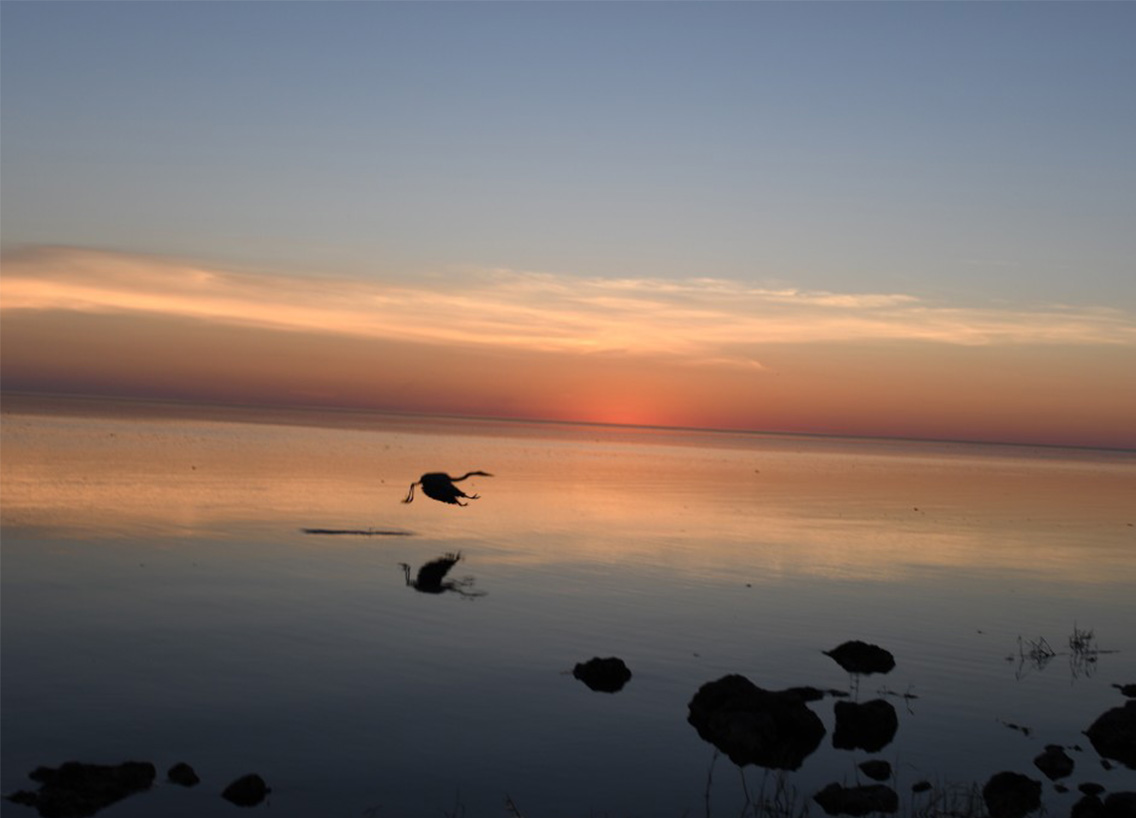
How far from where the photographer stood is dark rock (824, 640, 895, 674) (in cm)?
1875

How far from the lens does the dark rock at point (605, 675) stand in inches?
671

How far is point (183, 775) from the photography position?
40.7ft

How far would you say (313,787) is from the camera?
1262 centimetres

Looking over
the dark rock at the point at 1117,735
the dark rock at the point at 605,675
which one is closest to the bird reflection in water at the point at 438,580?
the dark rock at the point at 605,675

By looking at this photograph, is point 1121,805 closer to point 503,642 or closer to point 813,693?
point 813,693

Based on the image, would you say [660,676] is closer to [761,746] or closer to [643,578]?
[761,746]

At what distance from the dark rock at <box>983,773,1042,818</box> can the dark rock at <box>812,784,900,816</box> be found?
1.10 metres

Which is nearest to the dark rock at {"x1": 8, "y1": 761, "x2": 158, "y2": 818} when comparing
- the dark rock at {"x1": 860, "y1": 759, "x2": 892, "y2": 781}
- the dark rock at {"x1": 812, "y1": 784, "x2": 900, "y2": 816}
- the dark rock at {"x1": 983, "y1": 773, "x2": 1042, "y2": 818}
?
the dark rock at {"x1": 812, "y1": 784, "x2": 900, "y2": 816}

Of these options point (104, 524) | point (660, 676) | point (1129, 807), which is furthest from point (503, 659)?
point (104, 524)

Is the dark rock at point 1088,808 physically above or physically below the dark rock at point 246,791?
above

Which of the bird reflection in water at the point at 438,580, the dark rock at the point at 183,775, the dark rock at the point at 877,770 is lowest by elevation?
the dark rock at the point at 183,775

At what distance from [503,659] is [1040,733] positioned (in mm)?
8846

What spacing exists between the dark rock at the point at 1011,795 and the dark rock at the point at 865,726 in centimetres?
214

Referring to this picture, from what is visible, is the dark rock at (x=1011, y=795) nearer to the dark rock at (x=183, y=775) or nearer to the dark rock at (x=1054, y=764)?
the dark rock at (x=1054, y=764)
